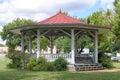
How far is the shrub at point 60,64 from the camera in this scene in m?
22.3

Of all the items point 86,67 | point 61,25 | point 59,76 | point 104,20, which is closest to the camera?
point 59,76

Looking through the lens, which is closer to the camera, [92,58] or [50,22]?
[50,22]

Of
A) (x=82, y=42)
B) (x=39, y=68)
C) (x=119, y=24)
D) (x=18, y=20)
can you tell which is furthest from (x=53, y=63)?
(x=18, y=20)

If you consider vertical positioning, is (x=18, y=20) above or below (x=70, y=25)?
above

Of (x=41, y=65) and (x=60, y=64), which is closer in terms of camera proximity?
(x=41, y=65)

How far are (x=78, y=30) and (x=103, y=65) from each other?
3.94m

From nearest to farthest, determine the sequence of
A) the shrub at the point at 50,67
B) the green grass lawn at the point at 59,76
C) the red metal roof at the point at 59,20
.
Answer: the green grass lawn at the point at 59,76, the shrub at the point at 50,67, the red metal roof at the point at 59,20

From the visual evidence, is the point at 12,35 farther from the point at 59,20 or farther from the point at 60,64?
the point at 60,64

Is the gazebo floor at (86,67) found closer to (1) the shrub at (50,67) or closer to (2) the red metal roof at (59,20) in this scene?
(1) the shrub at (50,67)

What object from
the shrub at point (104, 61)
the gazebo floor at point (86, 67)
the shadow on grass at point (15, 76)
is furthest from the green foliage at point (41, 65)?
the shrub at point (104, 61)

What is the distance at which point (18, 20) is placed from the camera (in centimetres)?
6309

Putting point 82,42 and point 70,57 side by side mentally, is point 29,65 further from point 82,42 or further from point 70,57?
point 82,42

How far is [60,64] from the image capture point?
73.5 ft

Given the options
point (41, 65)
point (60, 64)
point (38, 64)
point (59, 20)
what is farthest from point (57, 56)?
point (59, 20)
